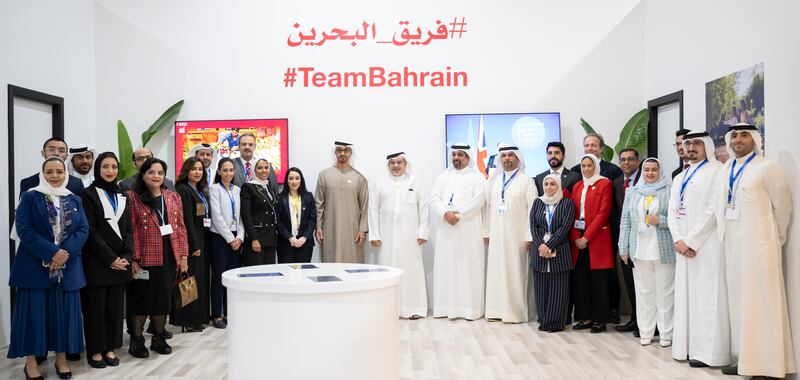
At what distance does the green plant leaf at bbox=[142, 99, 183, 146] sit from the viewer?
6.79 m

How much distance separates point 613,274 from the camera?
598cm

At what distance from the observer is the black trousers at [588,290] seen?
567cm

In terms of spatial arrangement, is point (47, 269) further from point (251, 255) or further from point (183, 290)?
point (251, 255)

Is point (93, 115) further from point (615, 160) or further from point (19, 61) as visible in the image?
point (615, 160)

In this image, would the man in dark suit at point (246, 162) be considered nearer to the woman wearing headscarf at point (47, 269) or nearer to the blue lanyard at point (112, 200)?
the blue lanyard at point (112, 200)

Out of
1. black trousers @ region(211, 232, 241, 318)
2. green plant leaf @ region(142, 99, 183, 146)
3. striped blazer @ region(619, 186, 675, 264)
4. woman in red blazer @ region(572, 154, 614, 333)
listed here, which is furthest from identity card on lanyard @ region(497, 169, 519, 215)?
green plant leaf @ region(142, 99, 183, 146)

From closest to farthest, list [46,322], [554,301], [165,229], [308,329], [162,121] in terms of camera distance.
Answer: [308,329]
[46,322]
[165,229]
[554,301]
[162,121]

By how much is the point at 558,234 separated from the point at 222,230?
3052 mm

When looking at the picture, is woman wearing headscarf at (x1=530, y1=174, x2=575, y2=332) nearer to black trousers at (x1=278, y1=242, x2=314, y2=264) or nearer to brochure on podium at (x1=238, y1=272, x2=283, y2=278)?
black trousers at (x1=278, y1=242, x2=314, y2=264)

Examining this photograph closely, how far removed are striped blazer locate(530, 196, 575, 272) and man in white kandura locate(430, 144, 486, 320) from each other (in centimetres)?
67

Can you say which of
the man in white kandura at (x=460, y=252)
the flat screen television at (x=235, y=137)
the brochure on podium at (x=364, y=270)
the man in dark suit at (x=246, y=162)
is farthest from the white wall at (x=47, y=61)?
the man in white kandura at (x=460, y=252)

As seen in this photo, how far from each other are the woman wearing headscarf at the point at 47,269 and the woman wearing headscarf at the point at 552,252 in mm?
3768

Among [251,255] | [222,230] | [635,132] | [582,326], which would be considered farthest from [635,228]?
[222,230]

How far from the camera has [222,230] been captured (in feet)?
19.0
